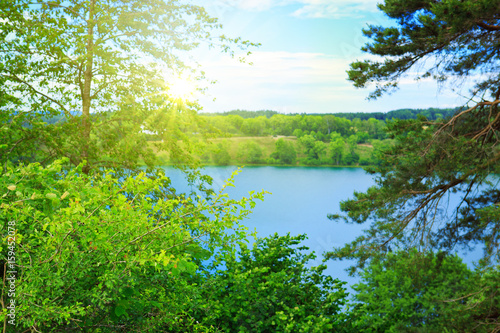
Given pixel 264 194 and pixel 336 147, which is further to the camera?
pixel 336 147

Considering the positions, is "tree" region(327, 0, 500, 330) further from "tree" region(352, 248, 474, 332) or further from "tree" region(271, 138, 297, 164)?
"tree" region(271, 138, 297, 164)

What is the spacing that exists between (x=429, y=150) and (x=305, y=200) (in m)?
21.4

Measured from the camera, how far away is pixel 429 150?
6328 millimetres

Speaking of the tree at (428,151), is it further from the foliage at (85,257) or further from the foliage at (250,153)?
the foliage at (250,153)

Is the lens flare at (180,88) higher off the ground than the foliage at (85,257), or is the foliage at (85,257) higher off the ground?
the lens flare at (180,88)

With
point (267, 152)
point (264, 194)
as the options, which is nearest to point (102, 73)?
point (264, 194)

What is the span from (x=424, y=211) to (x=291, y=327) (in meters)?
4.30

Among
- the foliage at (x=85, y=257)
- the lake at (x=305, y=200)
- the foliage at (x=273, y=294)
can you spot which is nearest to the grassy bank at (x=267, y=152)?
the lake at (x=305, y=200)

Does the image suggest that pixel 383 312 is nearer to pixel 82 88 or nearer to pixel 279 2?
pixel 82 88

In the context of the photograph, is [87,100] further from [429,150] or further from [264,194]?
[429,150]

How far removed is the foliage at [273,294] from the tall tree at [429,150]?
2.72 metres

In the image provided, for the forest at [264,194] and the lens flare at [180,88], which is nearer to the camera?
the forest at [264,194]

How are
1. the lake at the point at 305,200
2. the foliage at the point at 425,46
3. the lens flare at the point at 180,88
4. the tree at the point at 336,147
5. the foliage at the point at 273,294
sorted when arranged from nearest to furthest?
the foliage at the point at 273,294 < the foliage at the point at 425,46 < the lens flare at the point at 180,88 < the lake at the point at 305,200 < the tree at the point at 336,147

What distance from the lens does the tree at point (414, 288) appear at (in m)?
6.07
